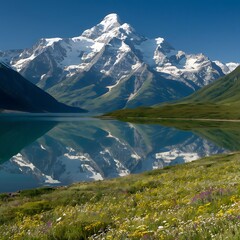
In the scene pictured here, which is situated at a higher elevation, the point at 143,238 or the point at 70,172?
the point at 143,238

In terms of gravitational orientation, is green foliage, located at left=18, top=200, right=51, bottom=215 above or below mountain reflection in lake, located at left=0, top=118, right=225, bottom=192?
above

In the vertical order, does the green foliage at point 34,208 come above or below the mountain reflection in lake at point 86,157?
above

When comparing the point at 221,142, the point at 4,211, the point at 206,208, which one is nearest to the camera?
the point at 206,208

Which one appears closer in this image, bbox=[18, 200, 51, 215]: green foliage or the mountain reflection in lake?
bbox=[18, 200, 51, 215]: green foliage

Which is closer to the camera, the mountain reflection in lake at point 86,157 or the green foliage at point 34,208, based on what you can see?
the green foliage at point 34,208

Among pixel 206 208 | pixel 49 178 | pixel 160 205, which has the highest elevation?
pixel 206 208

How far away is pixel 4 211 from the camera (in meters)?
21.9

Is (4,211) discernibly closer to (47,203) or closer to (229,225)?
(47,203)

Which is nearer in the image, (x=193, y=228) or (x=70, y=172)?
(x=193, y=228)

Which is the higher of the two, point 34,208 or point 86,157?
point 34,208

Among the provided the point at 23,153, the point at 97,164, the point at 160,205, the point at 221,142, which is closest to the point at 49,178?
the point at 97,164

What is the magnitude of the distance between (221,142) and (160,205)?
81274mm

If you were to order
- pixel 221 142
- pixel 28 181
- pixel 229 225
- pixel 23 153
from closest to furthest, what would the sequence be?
1. pixel 229 225
2. pixel 28 181
3. pixel 23 153
4. pixel 221 142

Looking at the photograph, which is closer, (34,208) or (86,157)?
(34,208)
